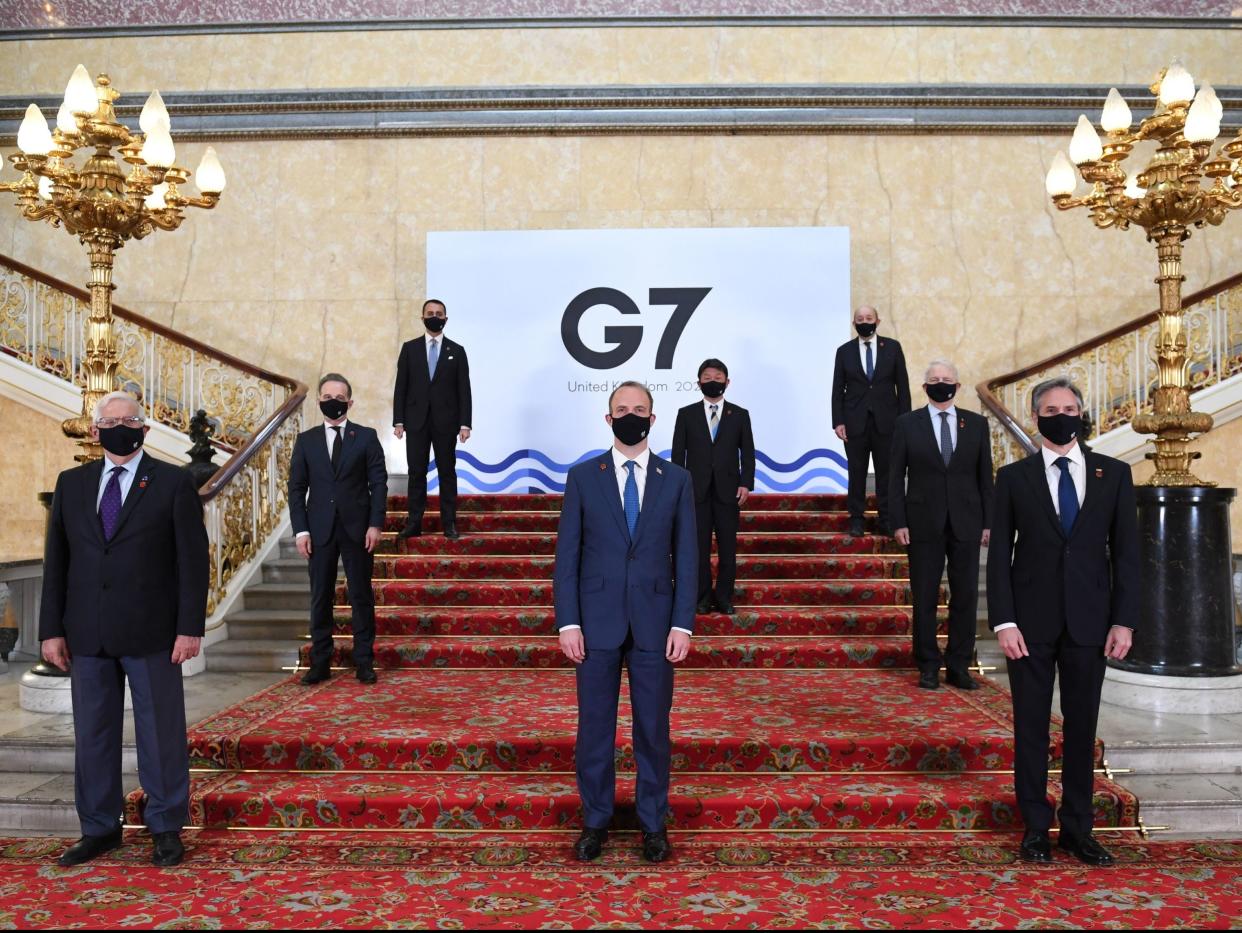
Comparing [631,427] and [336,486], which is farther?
[336,486]

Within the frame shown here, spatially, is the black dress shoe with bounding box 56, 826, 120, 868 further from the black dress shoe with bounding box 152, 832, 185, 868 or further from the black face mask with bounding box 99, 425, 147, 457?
the black face mask with bounding box 99, 425, 147, 457

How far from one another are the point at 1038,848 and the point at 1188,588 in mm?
2324

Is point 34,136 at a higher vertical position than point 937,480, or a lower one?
higher

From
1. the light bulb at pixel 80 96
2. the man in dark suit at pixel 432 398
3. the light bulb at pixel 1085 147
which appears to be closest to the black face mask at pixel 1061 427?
the light bulb at pixel 1085 147

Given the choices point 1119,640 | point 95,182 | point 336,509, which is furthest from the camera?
point 336,509

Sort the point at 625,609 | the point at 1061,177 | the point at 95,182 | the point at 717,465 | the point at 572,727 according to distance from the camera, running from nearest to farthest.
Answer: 1. the point at 625,609
2. the point at 572,727
3. the point at 95,182
4. the point at 1061,177
5. the point at 717,465

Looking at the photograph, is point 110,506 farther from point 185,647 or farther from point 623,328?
point 623,328

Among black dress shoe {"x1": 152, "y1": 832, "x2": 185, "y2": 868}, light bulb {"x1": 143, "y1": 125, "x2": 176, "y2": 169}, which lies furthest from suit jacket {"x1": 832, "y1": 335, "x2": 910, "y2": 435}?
black dress shoe {"x1": 152, "y1": 832, "x2": 185, "y2": 868}

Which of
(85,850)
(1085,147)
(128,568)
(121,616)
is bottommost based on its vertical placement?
(85,850)

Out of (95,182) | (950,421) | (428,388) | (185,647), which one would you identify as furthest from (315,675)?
(950,421)

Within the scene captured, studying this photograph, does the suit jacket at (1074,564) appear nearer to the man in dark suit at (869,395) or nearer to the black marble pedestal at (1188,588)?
the black marble pedestal at (1188,588)

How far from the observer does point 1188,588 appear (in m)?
5.18

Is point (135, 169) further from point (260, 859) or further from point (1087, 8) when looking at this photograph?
point (1087, 8)

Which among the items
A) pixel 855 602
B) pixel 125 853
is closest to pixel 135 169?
pixel 125 853
